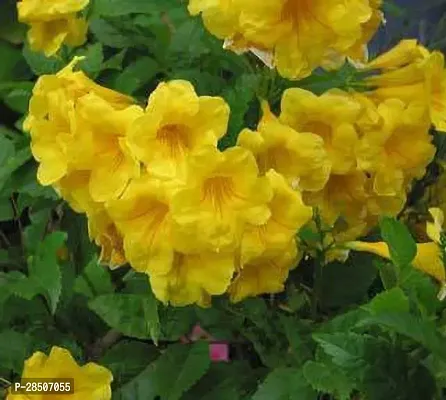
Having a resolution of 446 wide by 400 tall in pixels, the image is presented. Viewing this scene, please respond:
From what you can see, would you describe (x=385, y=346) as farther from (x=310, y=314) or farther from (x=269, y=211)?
(x=310, y=314)

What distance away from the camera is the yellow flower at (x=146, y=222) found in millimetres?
1088

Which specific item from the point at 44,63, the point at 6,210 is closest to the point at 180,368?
the point at 6,210

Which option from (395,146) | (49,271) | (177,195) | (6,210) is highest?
(177,195)

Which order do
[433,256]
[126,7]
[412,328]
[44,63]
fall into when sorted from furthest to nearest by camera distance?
[44,63] → [126,7] → [433,256] → [412,328]

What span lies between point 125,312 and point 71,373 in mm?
94

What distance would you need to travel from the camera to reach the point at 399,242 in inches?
44.0

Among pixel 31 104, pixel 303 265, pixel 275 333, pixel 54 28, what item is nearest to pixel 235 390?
pixel 275 333

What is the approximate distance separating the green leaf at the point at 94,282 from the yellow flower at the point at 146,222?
0.72 feet

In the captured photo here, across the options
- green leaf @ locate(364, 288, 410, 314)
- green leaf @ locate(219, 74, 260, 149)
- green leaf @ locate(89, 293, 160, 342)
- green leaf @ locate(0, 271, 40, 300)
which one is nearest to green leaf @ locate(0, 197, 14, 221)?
green leaf @ locate(0, 271, 40, 300)

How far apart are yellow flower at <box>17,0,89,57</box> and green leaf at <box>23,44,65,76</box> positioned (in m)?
0.09

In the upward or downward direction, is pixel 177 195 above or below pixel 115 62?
above

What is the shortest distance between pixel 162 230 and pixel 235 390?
0.26 meters

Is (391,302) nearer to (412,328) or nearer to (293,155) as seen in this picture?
(412,328)

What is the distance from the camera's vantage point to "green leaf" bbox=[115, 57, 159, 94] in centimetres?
142
